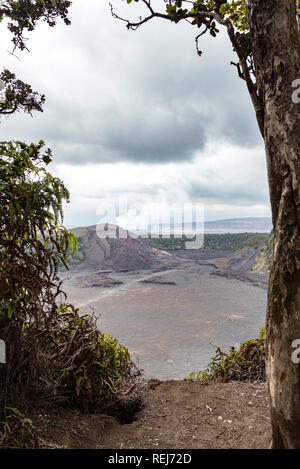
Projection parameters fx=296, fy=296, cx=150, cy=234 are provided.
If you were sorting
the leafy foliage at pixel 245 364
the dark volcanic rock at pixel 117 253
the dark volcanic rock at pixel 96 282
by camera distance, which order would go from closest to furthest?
1. the leafy foliage at pixel 245 364
2. the dark volcanic rock at pixel 96 282
3. the dark volcanic rock at pixel 117 253

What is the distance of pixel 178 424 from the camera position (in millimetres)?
3930

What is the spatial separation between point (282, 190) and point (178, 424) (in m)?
3.27

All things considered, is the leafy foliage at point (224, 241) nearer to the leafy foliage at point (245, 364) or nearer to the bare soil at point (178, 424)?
the leafy foliage at point (245, 364)

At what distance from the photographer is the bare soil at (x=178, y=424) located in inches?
132

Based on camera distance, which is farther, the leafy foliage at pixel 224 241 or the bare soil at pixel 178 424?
the leafy foliage at pixel 224 241

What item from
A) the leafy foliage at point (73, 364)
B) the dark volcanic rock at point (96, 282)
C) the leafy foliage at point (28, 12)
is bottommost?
the dark volcanic rock at point (96, 282)

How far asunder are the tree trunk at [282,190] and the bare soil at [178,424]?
0.95 meters

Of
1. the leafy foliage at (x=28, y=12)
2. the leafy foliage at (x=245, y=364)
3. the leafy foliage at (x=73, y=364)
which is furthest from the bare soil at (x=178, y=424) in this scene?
the leafy foliage at (x=28, y=12)

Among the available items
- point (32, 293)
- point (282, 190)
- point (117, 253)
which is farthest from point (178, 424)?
point (117, 253)

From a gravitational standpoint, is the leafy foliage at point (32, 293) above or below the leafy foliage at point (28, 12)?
below

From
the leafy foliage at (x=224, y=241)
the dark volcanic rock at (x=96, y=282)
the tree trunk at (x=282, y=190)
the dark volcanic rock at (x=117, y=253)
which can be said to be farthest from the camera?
the dark volcanic rock at (x=117, y=253)

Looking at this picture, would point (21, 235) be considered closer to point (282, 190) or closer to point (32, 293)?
point (32, 293)
